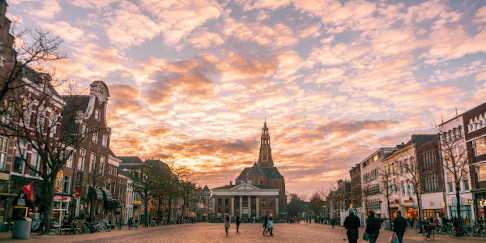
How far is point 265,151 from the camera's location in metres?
191

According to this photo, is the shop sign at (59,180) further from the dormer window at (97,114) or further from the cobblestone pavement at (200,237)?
the dormer window at (97,114)

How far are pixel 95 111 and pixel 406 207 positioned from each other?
52.2 metres

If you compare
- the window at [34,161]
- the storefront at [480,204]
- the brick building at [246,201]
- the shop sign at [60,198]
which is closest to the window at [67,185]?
the shop sign at [60,198]

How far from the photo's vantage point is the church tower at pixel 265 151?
18665cm

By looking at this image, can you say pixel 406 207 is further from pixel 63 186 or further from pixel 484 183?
pixel 63 186

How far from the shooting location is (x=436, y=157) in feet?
173

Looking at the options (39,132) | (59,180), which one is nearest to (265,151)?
(59,180)

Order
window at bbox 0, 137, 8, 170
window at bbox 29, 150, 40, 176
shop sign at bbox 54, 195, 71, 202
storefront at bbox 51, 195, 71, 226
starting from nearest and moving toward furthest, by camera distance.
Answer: window at bbox 0, 137, 8, 170
window at bbox 29, 150, 40, 176
shop sign at bbox 54, 195, 71, 202
storefront at bbox 51, 195, 71, 226

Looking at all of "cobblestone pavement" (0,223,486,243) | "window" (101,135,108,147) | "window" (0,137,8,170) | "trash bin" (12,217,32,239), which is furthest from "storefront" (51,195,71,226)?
"trash bin" (12,217,32,239)

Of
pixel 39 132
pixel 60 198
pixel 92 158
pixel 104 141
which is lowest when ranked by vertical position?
pixel 60 198

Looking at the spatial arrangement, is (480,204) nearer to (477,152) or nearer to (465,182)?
(465,182)

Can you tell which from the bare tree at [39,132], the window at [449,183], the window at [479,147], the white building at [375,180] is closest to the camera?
the bare tree at [39,132]

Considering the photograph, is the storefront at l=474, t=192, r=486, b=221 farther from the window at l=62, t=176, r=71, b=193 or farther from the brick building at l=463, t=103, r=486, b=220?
the window at l=62, t=176, r=71, b=193

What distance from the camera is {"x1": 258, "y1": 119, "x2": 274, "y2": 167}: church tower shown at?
18665 cm
